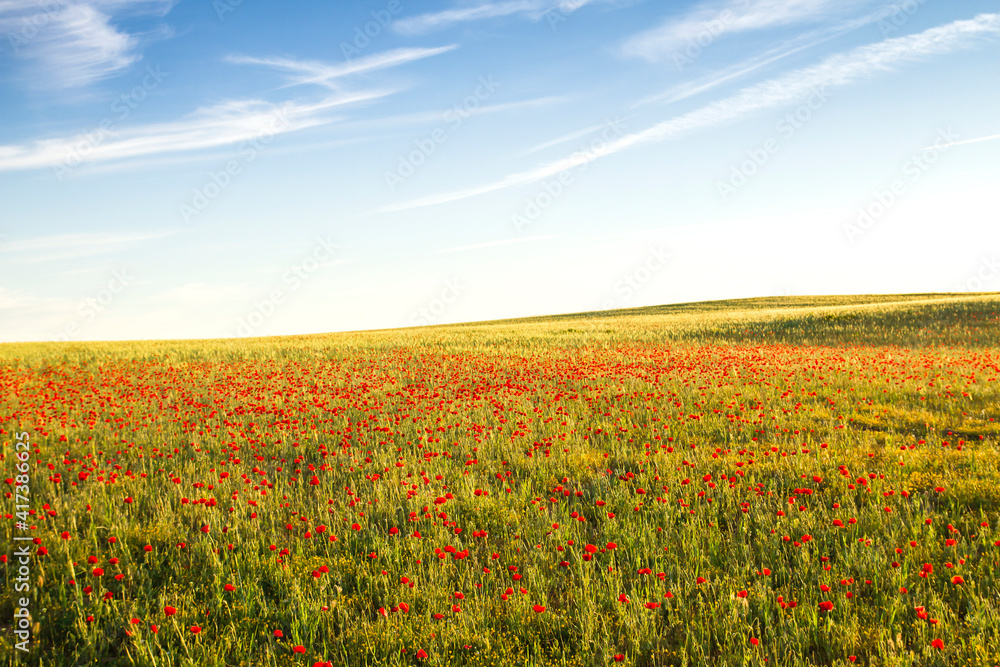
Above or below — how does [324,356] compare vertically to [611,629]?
above

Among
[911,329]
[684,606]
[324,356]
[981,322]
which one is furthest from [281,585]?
[981,322]

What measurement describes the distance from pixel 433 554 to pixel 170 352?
20.9 metres

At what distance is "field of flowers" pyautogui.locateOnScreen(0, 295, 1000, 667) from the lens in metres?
3.85

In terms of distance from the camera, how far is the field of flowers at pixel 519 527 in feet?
12.6

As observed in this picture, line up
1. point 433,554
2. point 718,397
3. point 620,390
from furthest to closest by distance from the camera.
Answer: point 620,390
point 718,397
point 433,554

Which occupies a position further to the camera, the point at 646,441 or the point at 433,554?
the point at 646,441

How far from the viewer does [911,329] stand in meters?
23.8

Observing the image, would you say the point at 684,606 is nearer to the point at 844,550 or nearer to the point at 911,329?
the point at 844,550

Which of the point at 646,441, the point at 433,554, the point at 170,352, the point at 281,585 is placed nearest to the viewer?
the point at 281,585

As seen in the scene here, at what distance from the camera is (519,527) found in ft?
17.6

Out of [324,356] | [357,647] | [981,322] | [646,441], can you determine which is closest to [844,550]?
[646,441]

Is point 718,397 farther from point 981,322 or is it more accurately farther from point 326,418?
point 981,322

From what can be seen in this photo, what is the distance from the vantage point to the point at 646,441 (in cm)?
800

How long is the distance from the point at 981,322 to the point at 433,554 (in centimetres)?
2896
